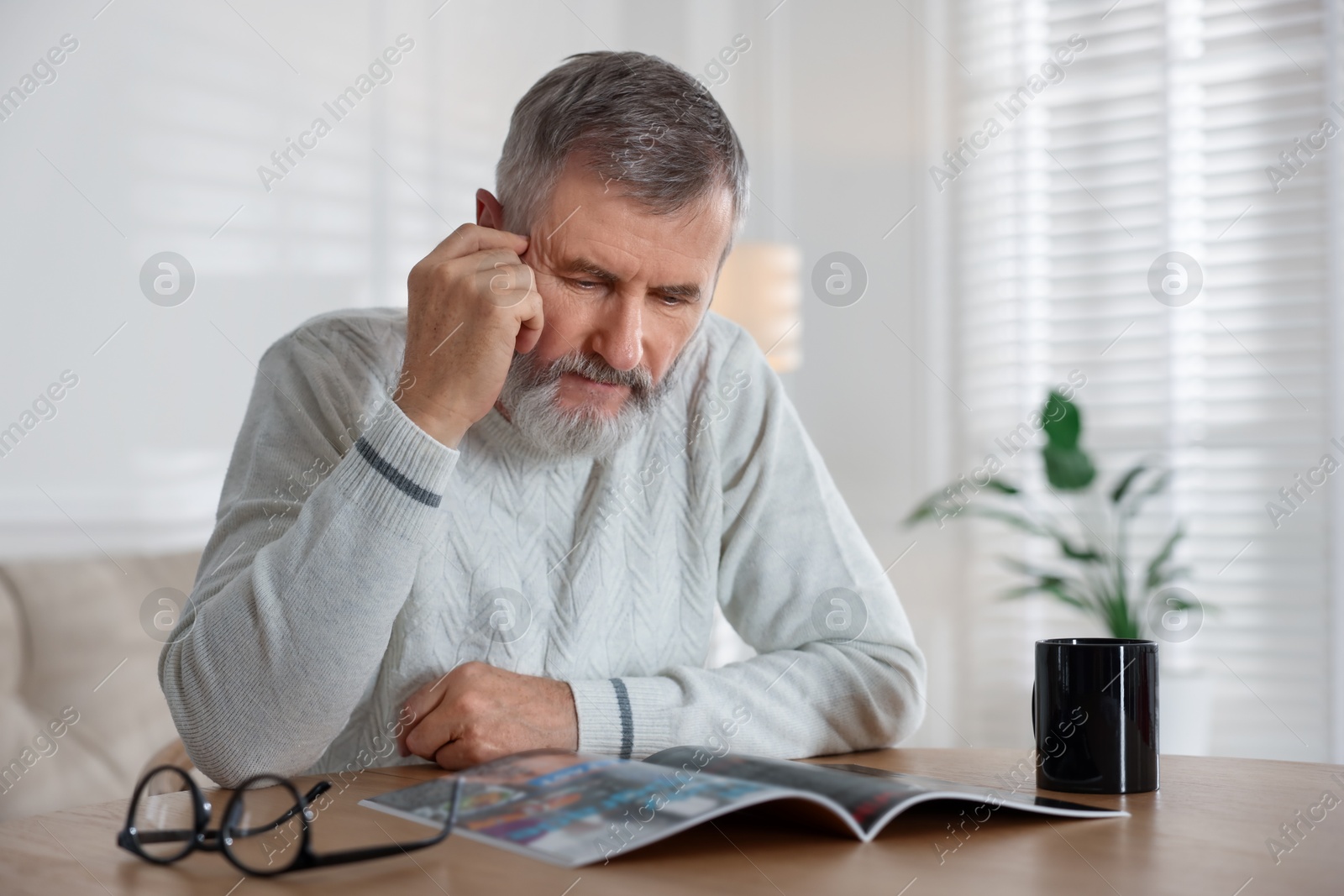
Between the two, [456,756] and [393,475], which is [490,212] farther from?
[456,756]

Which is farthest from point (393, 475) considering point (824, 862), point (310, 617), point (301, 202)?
point (301, 202)

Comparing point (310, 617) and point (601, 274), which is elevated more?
point (601, 274)

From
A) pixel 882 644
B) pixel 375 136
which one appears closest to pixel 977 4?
pixel 375 136

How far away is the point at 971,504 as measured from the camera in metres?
3.19

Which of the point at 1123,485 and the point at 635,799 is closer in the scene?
the point at 635,799

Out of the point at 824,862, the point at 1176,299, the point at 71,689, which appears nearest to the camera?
the point at 824,862

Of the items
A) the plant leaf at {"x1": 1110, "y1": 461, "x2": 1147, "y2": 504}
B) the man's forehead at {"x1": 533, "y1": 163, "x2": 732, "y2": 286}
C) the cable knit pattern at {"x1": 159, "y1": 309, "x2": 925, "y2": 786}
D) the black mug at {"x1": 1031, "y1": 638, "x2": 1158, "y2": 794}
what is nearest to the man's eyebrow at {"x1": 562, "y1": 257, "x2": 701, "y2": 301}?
the man's forehead at {"x1": 533, "y1": 163, "x2": 732, "y2": 286}

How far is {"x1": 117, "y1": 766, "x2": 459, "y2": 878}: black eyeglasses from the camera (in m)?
0.69

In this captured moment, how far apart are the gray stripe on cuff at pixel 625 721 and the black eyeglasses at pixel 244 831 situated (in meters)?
0.33

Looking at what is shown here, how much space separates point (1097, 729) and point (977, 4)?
9.29ft

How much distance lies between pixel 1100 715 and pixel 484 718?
1.76 feet

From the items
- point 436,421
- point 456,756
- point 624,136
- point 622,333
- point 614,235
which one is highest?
point 624,136

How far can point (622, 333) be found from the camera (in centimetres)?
127

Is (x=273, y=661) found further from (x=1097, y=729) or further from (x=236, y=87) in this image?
(x=236, y=87)
